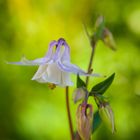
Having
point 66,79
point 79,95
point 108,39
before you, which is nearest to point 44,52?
point 108,39

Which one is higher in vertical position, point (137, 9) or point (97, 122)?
point (137, 9)

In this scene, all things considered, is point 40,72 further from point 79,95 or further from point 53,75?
point 79,95

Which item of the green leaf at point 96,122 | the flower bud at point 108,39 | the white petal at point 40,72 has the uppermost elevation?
the flower bud at point 108,39

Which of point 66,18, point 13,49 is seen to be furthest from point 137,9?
point 13,49

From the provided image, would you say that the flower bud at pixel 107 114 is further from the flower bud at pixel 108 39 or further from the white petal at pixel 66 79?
the flower bud at pixel 108 39

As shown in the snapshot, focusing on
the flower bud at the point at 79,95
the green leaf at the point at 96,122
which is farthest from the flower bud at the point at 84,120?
the green leaf at the point at 96,122

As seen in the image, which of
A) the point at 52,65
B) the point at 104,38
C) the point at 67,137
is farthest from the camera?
the point at 67,137

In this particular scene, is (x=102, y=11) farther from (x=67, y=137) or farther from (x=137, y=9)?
(x=67, y=137)
